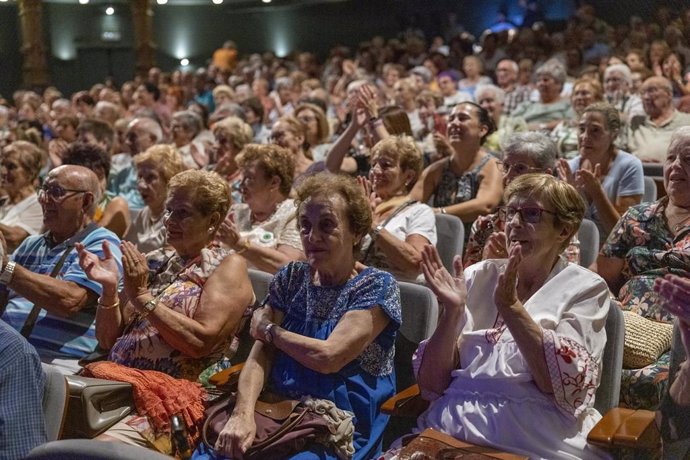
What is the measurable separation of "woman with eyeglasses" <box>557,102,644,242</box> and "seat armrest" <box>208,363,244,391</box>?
1.71 meters

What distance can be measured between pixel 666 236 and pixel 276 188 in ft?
5.24

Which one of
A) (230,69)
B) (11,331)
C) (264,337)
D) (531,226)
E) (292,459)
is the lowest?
(230,69)

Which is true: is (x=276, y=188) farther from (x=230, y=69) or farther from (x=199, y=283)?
(x=230, y=69)

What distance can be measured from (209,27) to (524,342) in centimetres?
1373

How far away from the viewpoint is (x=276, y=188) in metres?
3.70

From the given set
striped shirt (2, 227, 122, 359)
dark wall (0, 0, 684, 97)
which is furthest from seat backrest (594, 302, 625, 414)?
dark wall (0, 0, 684, 97)

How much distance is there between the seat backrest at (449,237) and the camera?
348 centimetres

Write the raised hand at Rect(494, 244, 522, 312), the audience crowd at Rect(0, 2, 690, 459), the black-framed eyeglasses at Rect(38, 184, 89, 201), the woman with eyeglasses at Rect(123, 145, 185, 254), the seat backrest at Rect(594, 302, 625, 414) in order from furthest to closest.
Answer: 1. the woman with eyeglasses at Rect(123, 145, 185, 254)
2. the black-framed eyeglasses at Rect(38, 184, 89, 201)
3. the seat backrest at Rect(594, 302, 625, 414)
4. the audience crowd at Rect(0, 2, 690, 459)
5. the raised hand at Rect(494, 244, 522, 312)

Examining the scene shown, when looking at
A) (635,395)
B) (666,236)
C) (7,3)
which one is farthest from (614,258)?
(7,3)

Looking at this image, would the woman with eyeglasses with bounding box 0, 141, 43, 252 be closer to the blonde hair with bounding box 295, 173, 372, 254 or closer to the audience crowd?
the audience crowd

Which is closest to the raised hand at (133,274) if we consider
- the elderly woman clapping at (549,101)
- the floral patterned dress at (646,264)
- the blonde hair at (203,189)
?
the blonde hair at (203,189)

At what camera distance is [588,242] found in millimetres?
3246

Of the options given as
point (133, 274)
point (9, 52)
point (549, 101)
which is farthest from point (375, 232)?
point (9, 52)

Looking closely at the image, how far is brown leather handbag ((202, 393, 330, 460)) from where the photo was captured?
7.02 feet
